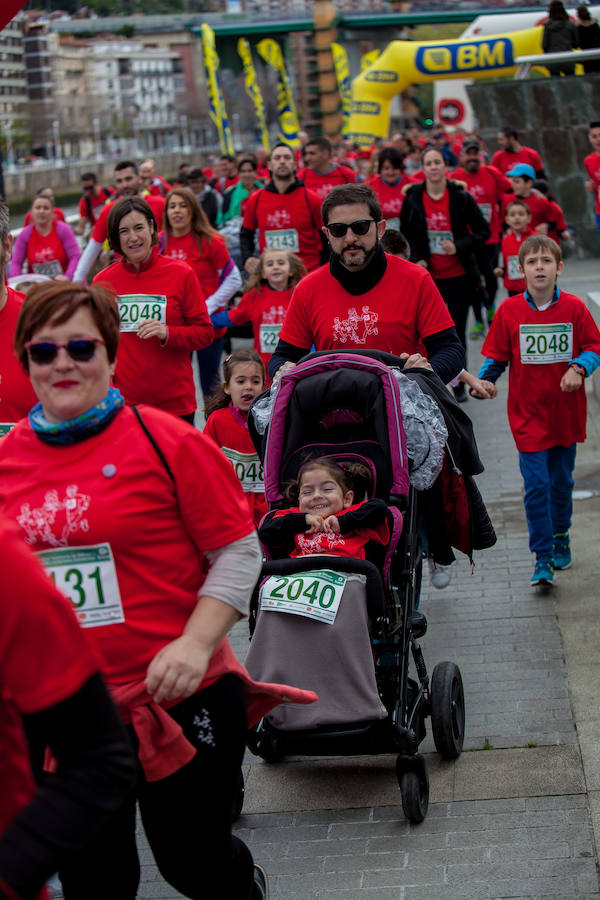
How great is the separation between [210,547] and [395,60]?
3935 centimetres

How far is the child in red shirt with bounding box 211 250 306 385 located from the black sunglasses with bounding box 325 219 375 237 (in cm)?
317

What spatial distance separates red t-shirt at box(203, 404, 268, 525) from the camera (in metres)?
6.31

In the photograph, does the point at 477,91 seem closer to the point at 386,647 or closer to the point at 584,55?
the point at 584,55

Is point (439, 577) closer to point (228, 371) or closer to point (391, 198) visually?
point (228, 371)

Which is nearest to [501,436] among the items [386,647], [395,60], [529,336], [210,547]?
[529,336]

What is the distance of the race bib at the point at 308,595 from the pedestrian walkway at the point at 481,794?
2.47 ft

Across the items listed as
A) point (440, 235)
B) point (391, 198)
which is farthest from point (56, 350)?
point (391, 198)

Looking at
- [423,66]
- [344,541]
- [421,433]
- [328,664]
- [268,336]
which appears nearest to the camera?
[328,664]

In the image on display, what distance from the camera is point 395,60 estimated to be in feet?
132

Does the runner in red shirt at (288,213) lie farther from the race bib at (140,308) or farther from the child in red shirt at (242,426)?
the child in red shirt at (242,426)

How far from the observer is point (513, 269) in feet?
36.4

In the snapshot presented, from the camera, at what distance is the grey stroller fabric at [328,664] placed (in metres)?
4.26

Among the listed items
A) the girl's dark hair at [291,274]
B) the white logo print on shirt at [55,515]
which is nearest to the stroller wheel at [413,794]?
the white logo print on shirt at [55,515]

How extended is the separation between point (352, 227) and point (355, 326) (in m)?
0.41
